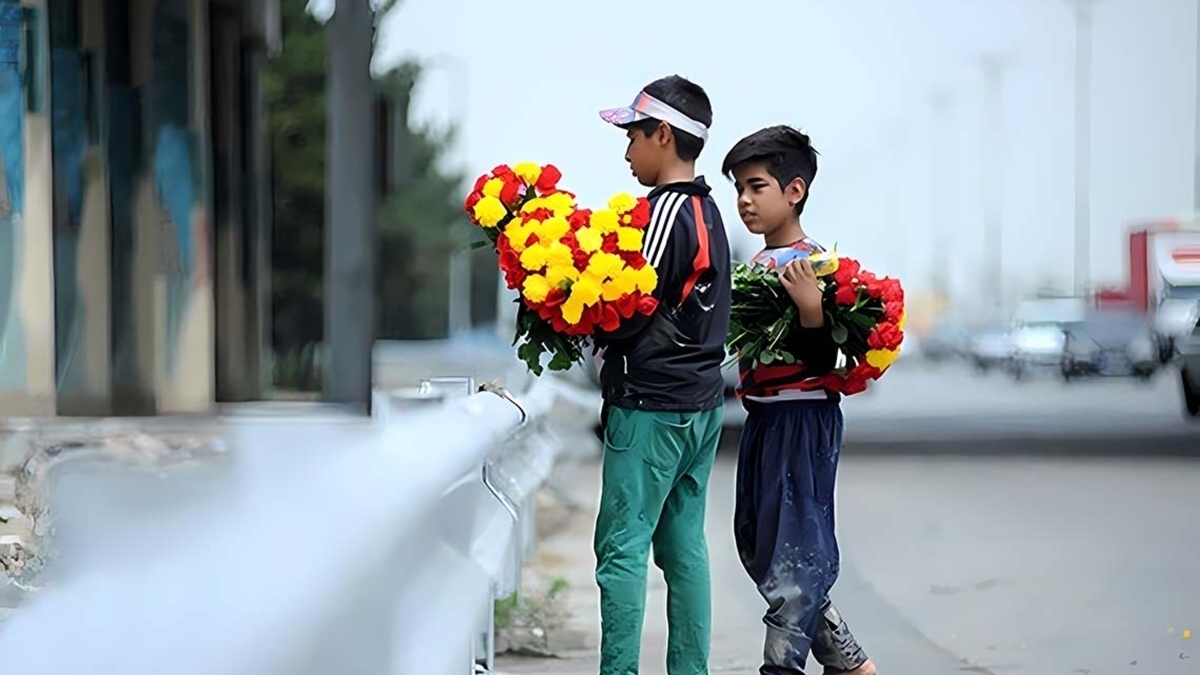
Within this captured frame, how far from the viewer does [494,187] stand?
14.2ft

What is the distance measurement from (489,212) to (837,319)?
1052 millimetres

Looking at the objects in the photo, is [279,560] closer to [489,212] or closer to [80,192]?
[489,212]

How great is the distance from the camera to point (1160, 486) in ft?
43.5

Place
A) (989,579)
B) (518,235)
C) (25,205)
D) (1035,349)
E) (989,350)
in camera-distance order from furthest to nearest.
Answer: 1. (989,350)
2. (1035,349)
3. (989,579)
4. (25,205)
5. (518,235)

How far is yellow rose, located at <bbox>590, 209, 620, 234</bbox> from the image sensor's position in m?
4.20

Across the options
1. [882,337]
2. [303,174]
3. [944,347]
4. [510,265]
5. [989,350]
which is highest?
[303,174]

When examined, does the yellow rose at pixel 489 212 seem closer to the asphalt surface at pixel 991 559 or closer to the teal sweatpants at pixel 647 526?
the teal sweatpants at pixel 647 526

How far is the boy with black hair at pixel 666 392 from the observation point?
4.33m

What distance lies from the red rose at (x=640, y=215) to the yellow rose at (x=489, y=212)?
0.34m

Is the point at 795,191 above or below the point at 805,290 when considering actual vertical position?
above

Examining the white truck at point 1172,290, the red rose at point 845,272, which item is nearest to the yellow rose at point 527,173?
the red rose at point 845,272

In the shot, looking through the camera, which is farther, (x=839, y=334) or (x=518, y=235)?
(x=839, y=334)

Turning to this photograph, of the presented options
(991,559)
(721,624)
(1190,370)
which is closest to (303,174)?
(721,624)

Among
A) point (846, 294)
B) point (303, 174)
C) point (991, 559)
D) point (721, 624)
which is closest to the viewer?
point (846, 294)
